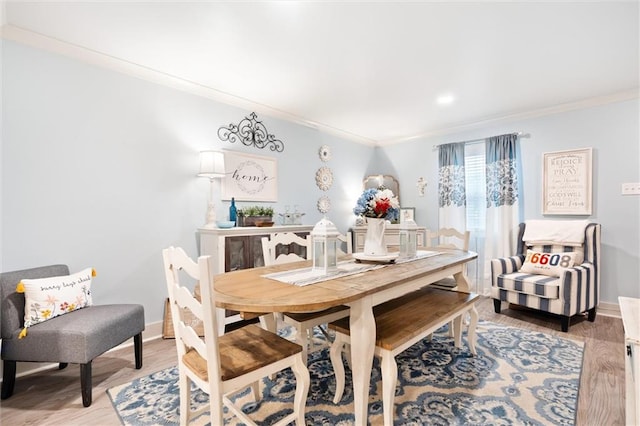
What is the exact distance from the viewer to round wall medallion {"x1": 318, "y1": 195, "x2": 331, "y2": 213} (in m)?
4.34

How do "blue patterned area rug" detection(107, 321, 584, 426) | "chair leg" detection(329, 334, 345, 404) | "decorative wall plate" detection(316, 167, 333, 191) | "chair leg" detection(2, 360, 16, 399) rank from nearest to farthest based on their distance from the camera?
1. "blue patterned area rug" detection(107, 321, 584, 426)
2. "chair leg" detection(329, 334, 345, 404)
3. "chair leg" detection(2, 360, 16, 399)
4. "decorative wall plate" detection(316, 167, 333, 191)

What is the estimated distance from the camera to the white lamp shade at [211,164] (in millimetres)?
2889

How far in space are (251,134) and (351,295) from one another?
2690mm

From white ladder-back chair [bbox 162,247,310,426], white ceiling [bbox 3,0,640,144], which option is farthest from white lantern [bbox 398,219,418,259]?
white ceiling [bbox 3,0,640,144]

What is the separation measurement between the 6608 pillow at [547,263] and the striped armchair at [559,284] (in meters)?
0.07

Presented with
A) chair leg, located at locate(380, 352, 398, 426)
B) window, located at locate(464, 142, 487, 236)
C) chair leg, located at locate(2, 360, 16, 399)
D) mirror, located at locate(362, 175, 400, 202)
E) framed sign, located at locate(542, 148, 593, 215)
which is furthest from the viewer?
mirror, located at locate(362, 175, 400, 202)

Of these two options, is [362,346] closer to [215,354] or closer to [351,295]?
[351,295]

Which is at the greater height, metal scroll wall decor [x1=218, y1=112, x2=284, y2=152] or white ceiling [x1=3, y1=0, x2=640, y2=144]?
white ceiling [x1=3, y1=0, x2=640, y2=144]

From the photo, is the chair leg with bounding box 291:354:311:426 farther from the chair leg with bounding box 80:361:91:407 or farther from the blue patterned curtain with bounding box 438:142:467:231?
the blue patterned curtain with bounding box 438:142:467:231

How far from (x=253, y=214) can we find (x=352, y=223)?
7.03 ft

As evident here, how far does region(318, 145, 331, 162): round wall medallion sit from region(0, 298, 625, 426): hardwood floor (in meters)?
2.91

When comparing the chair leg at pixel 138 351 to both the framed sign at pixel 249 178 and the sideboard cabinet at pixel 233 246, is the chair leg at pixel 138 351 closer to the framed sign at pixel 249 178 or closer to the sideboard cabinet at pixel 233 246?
the sideboard cabinet at pixel 233 246

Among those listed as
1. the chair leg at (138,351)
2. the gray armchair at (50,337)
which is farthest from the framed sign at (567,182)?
the gray armchair at (50,337)

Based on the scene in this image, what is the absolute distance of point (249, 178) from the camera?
11.3 feet
